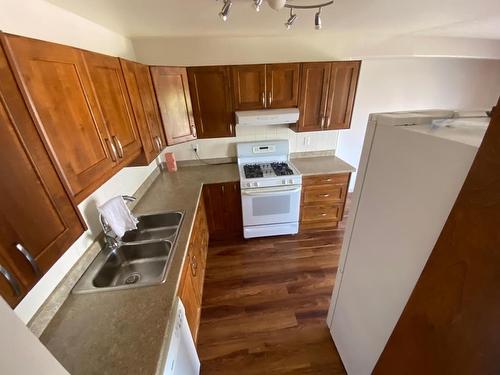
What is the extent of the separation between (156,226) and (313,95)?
2.20 m

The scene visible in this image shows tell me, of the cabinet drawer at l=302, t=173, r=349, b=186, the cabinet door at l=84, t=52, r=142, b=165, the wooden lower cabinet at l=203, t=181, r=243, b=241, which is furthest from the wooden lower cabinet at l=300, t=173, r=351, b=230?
the cabinet door at l=84, t=52, r=142, b=165

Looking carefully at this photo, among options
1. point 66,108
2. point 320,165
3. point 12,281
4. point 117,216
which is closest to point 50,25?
point 66,108

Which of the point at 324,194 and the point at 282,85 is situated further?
the point at 324,194

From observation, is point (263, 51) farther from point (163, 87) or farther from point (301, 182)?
point (301, 182)

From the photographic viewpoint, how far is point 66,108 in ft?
2.80

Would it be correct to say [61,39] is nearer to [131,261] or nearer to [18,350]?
[131,261]

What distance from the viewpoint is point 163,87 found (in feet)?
6.14

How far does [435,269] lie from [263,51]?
8.55 feet

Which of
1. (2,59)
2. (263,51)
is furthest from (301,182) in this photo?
(2,59)

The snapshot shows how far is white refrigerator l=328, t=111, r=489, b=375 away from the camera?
2.24ft

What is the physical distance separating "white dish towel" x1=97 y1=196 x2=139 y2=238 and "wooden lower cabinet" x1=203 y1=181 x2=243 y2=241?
1.03m

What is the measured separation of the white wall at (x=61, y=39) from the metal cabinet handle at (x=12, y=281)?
52 centimetres

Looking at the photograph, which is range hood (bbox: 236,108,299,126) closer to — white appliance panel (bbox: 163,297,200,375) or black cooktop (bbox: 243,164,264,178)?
black cooktop (bbox: 243,164,264,178)

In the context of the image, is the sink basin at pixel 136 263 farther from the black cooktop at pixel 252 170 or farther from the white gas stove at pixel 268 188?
the black cooktop at pixel 252 170
